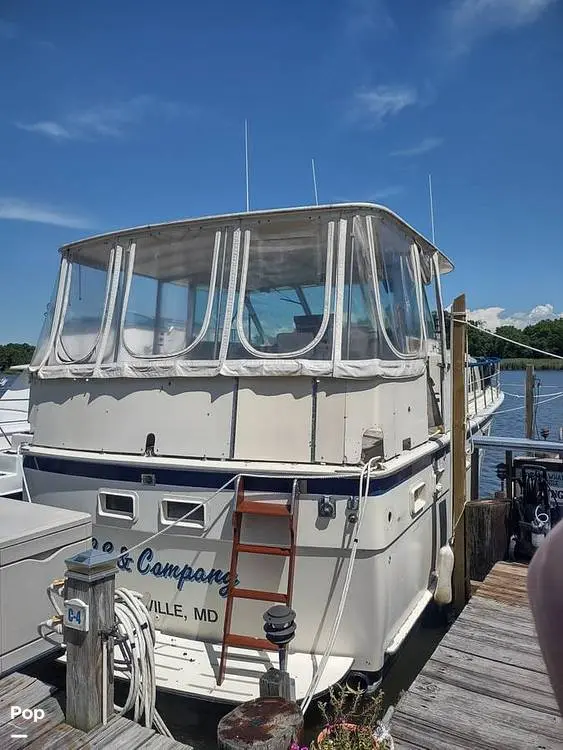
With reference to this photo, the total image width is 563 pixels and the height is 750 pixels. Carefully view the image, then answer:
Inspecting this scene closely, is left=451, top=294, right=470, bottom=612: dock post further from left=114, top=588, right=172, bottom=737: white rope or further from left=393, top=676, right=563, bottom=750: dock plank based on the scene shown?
left=114, top=588, right=172, bottom=737: white rope

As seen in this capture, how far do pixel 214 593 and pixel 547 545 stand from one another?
3621 millimetres

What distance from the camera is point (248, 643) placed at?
396 centimetres

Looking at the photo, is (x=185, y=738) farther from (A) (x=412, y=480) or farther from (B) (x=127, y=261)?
(B) (x=127, y=261)

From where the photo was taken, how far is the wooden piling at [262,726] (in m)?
2.98

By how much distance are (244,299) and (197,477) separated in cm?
152

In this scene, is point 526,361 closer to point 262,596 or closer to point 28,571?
point 262,596

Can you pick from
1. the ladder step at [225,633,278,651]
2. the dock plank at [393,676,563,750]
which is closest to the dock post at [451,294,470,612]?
the dock plank at [393,676,563,750]

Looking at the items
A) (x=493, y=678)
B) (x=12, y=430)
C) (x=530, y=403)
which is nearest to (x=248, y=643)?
(x=493, y=678)

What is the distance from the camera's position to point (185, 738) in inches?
157

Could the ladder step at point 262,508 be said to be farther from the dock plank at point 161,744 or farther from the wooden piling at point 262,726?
the dock plank at point 161,744

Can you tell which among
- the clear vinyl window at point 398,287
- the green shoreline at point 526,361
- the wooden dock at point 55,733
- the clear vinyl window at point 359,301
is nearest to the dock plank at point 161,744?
the wooden dock at point 55,733

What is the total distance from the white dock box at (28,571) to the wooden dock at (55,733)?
9.8 inches

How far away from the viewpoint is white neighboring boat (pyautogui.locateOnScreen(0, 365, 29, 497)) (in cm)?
522

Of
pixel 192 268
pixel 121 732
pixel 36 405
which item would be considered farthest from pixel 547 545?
pixel 36 405
